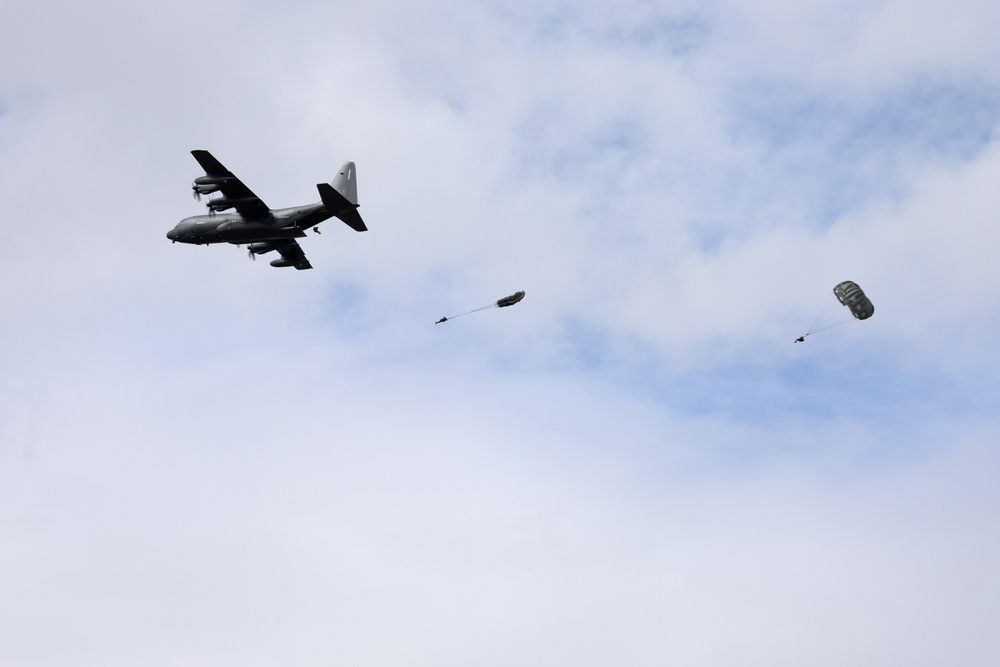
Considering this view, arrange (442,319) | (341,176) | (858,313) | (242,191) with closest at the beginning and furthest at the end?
(442,319) → (858,313) → (242,191) → (341,176)

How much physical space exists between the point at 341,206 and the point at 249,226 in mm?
9836

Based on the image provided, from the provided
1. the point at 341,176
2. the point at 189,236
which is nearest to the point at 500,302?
the point at 341,176

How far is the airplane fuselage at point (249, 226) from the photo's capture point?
281 feet

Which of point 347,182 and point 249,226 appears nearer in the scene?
point 249,226

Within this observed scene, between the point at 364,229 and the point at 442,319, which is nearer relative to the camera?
the point at 442,319

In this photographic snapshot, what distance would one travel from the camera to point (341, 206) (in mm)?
83562

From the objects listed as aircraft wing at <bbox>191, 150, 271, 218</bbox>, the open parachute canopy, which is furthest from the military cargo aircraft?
the open parachute canopy

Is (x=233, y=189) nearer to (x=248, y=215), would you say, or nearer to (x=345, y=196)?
(x=248, y=215)

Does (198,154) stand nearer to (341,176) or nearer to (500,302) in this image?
(341,176)

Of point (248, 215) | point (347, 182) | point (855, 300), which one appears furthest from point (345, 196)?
point (855, 300)

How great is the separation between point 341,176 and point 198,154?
14.0m

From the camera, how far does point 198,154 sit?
83.1 m

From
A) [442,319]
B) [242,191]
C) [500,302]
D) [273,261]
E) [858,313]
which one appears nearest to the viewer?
[442,319]

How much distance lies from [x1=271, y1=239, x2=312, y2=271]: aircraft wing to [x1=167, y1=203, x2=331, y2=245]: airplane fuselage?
24.9ft
